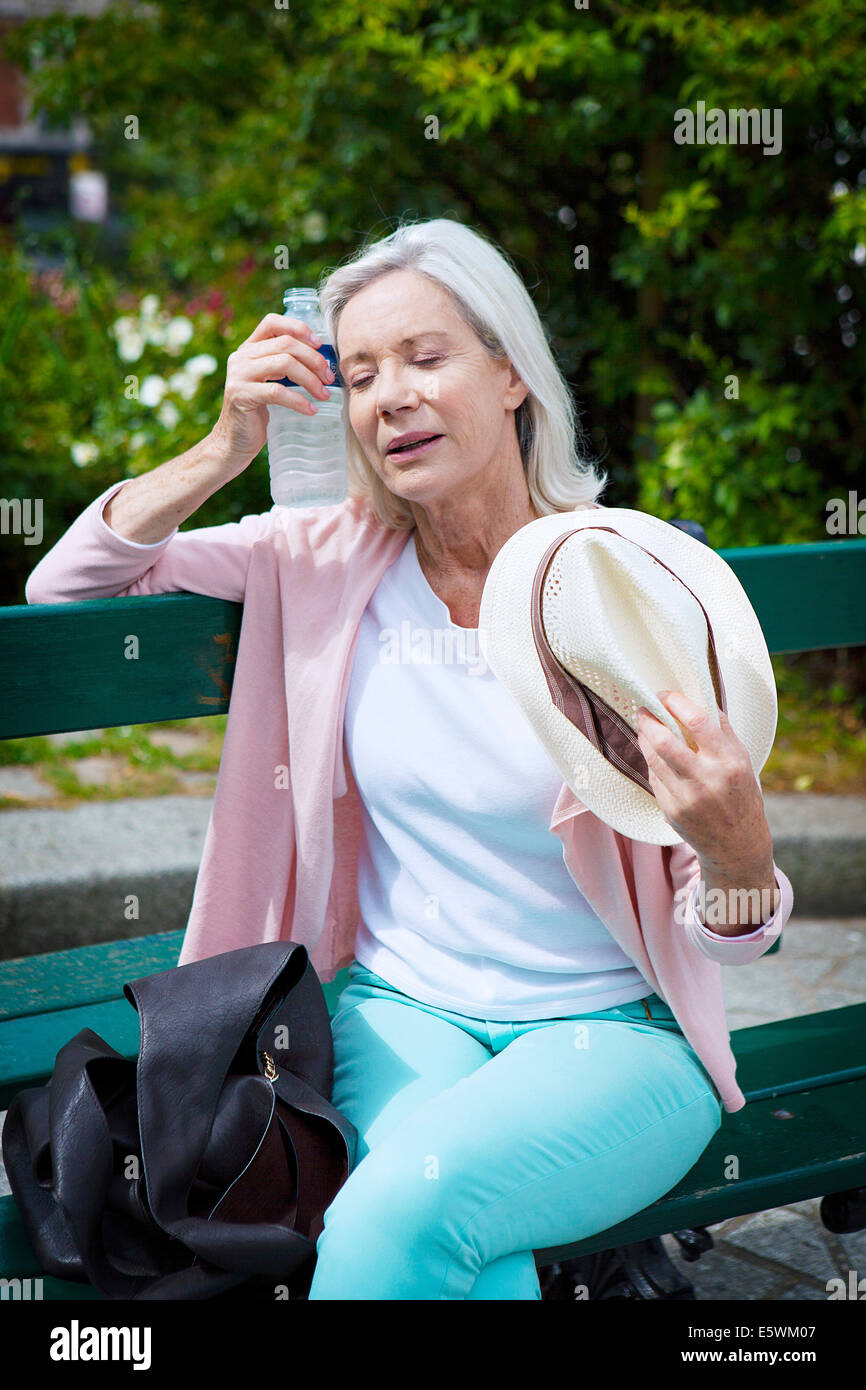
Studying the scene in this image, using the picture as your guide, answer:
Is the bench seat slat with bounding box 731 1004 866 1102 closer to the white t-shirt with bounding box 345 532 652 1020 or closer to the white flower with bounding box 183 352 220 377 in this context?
the white t-shirt with bounding box 345 532 652 1020

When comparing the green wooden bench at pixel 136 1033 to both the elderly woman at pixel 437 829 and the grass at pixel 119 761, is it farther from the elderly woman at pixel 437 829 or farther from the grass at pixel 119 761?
the grass at pixel 119 761

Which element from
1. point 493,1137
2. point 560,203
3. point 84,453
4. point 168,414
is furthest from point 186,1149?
point 560,203

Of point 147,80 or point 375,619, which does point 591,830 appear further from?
point 147,80

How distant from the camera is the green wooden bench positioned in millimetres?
2148

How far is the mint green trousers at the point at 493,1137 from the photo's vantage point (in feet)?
5.72

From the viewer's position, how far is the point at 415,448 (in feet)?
7.17

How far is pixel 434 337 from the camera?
218cm

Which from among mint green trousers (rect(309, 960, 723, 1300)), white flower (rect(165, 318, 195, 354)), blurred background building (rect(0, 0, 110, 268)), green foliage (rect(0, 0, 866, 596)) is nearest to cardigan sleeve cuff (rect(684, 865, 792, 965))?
mint green trousers (rect(309, 960, 723, 1300))

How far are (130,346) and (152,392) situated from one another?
2.04 feet

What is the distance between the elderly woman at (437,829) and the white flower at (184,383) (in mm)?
3867

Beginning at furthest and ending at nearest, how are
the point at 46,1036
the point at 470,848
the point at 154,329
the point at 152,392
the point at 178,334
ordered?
the point at 154,329 → the point at 178,334 → the point at 152,392 → the point at 46,1036 → the point at 470,848

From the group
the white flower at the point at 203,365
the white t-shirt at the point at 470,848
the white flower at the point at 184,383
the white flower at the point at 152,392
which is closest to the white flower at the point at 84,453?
the white flower at the point at 152,392

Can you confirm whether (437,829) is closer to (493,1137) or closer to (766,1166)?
(493,1137)

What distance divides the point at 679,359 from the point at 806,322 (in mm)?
811
